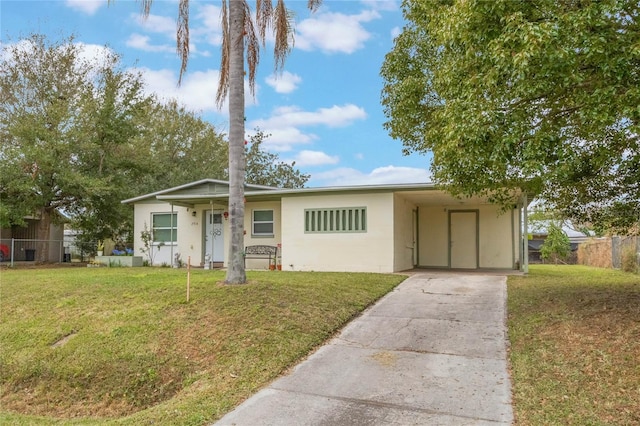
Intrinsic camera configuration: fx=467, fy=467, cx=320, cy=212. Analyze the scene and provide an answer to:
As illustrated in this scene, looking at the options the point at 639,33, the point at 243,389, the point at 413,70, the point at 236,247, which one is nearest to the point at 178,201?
the point at 236,247

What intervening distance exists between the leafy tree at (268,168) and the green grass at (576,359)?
25794mm

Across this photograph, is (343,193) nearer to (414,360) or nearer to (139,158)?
(414,360)

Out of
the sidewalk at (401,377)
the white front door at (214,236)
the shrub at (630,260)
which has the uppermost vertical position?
the white front door at (214,236)

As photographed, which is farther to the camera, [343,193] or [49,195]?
[49,195]

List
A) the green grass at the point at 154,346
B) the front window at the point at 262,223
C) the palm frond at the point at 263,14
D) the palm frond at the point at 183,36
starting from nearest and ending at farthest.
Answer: the green grass at the point at 154,346, the palm frond at the point at 263,14, the palm frond at the point at 183,36, the front window at the point at 262,223

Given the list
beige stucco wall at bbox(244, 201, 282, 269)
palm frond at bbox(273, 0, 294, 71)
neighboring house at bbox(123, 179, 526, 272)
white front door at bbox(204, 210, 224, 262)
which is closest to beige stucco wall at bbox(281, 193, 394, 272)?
neighboring house at bbox(123, 179, 526, 272)

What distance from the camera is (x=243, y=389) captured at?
199 inches

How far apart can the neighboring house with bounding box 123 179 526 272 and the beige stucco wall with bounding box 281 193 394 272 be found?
29 millimetres

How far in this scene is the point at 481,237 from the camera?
53.1ft

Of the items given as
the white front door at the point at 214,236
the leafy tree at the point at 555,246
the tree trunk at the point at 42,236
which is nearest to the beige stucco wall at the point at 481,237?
the white front door at the point at 214,236

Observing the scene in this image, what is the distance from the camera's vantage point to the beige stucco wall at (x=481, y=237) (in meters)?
15.9

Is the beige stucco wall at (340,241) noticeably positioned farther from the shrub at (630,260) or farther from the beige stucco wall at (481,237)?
the shrub at (630,260)

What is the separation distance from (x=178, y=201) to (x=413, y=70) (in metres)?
9.71

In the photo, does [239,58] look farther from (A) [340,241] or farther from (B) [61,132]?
(B) [61,132]
